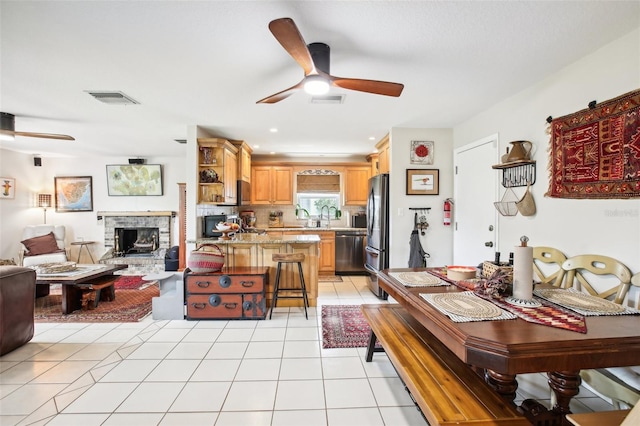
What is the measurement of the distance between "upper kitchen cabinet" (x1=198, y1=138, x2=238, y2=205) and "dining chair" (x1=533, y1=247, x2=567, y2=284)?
12.2 feet

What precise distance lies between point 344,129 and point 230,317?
9.52ft

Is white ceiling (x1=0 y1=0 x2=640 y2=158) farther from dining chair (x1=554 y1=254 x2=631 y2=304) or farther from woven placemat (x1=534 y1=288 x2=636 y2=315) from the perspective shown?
woven placemat (x1=534 y1=288 x2=636 y2=315)

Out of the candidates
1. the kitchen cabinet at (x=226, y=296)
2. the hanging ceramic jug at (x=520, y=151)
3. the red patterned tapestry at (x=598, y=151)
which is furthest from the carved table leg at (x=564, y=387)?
the kitchen cabinet at (x=226, y=296)

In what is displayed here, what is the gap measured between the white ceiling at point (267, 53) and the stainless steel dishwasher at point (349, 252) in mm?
2530

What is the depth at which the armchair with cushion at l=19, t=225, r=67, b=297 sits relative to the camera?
17.4 feet

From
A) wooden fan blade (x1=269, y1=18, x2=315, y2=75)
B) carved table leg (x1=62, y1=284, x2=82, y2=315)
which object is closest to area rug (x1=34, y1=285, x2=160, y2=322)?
carved table leg (x1=62, y1=284, x2=82, y2=315)

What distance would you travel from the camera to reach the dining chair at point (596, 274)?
6.23 feet

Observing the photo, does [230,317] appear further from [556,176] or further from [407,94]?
[556,176]

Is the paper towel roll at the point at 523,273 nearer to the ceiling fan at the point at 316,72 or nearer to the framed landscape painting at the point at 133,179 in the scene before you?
the ceiling fan at the point at 316,72

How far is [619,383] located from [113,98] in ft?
15.0

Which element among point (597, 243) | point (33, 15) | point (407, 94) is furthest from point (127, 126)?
point (597, 243)

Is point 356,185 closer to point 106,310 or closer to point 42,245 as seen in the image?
point 106,310

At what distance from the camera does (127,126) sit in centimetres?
411

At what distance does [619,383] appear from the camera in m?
1.66
